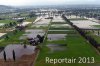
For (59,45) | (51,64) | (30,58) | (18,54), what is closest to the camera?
(51,64)

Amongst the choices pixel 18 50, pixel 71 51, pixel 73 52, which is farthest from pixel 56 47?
pixel 18 50

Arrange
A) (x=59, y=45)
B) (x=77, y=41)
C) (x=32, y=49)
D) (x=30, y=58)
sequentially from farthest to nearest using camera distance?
(x=77, y=41), (x=59, y=45), (x=32, y=49), (x=30, y=58)

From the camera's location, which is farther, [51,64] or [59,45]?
[59,45]

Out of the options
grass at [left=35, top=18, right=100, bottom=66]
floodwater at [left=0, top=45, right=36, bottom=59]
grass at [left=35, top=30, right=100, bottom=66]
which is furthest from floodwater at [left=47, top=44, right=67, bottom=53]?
floodwater at [left=0, top=45, right=36, bottom=59]

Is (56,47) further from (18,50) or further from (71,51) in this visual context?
(18,50)

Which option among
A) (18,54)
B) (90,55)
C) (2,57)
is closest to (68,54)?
(90,55)

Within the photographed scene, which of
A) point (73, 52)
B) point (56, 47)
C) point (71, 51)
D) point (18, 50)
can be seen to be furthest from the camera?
point (56, 47)

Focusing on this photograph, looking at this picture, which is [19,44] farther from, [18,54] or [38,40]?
[18,54]

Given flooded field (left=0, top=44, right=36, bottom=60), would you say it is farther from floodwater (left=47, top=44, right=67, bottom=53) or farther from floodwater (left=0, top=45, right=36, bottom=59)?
floodwater (left=47, top=44, right=67, bottom=53)

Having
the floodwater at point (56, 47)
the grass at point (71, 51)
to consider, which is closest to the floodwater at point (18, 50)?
the grass at point (71, 51)

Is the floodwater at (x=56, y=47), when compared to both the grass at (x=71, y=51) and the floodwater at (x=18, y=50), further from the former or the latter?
the floodwater at (x=18, y=50)

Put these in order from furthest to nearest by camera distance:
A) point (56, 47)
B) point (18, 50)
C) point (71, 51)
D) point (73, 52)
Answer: point (56, 47), point (18, 50), point (71, 51), point (73, 52)
